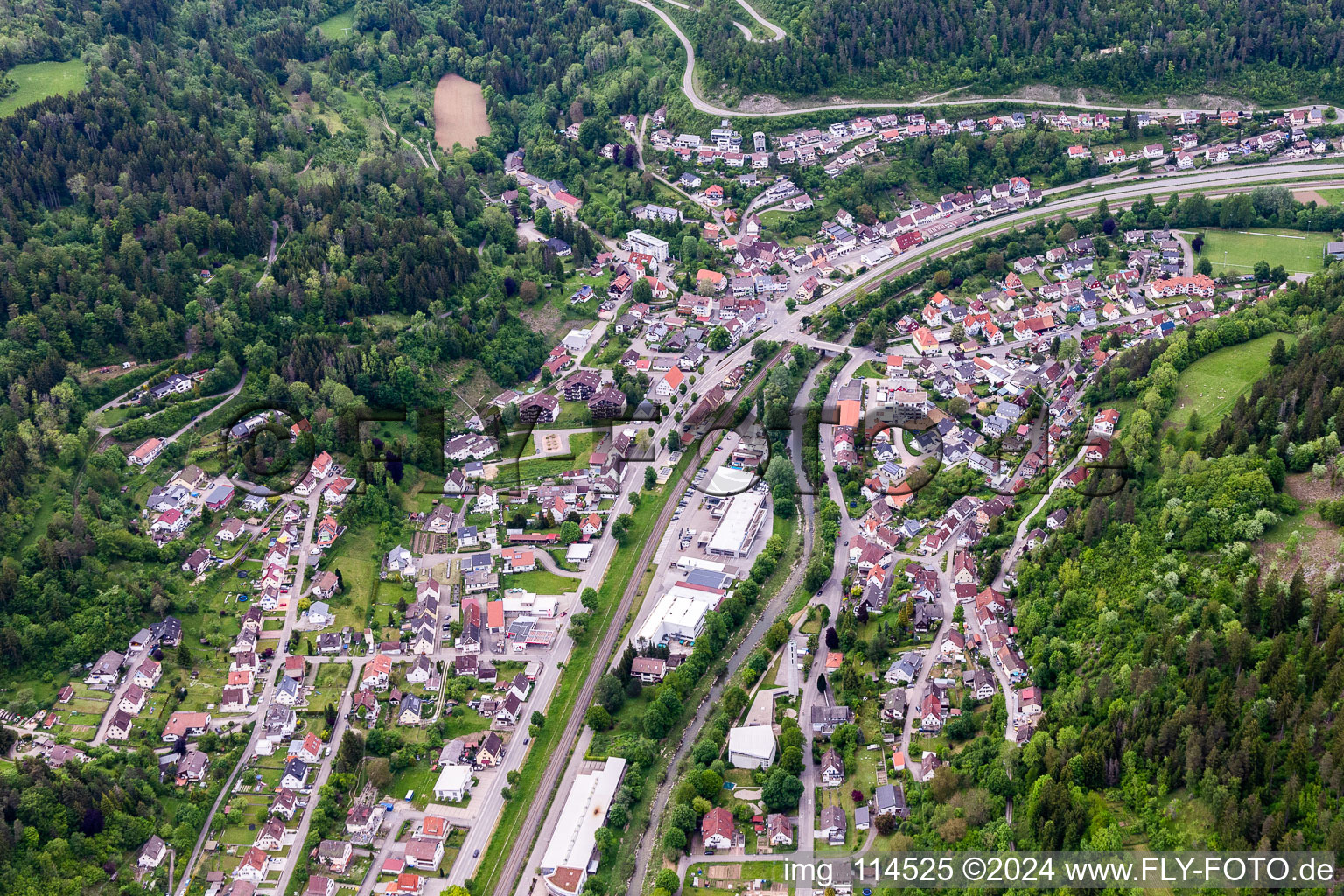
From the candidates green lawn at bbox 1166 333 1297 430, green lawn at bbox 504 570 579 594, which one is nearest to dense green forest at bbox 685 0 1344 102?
green lawn at bbox 1166 333 1297 430

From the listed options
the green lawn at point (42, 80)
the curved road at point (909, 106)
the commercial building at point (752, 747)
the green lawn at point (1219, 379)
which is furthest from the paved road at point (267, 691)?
the curved road at point (909, 106)

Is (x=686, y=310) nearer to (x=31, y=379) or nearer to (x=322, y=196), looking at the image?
(x=322, y=196)

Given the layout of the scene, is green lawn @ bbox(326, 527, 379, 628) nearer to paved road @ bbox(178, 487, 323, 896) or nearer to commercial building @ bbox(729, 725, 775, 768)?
paved road @ bbox(178, 487, 323, 896)

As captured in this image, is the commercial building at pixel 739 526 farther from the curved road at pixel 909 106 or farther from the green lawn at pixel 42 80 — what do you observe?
the green lawn at pixel 42 80

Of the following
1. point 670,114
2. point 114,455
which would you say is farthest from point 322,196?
point 670,114

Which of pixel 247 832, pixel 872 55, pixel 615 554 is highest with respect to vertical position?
pixel 872 55
